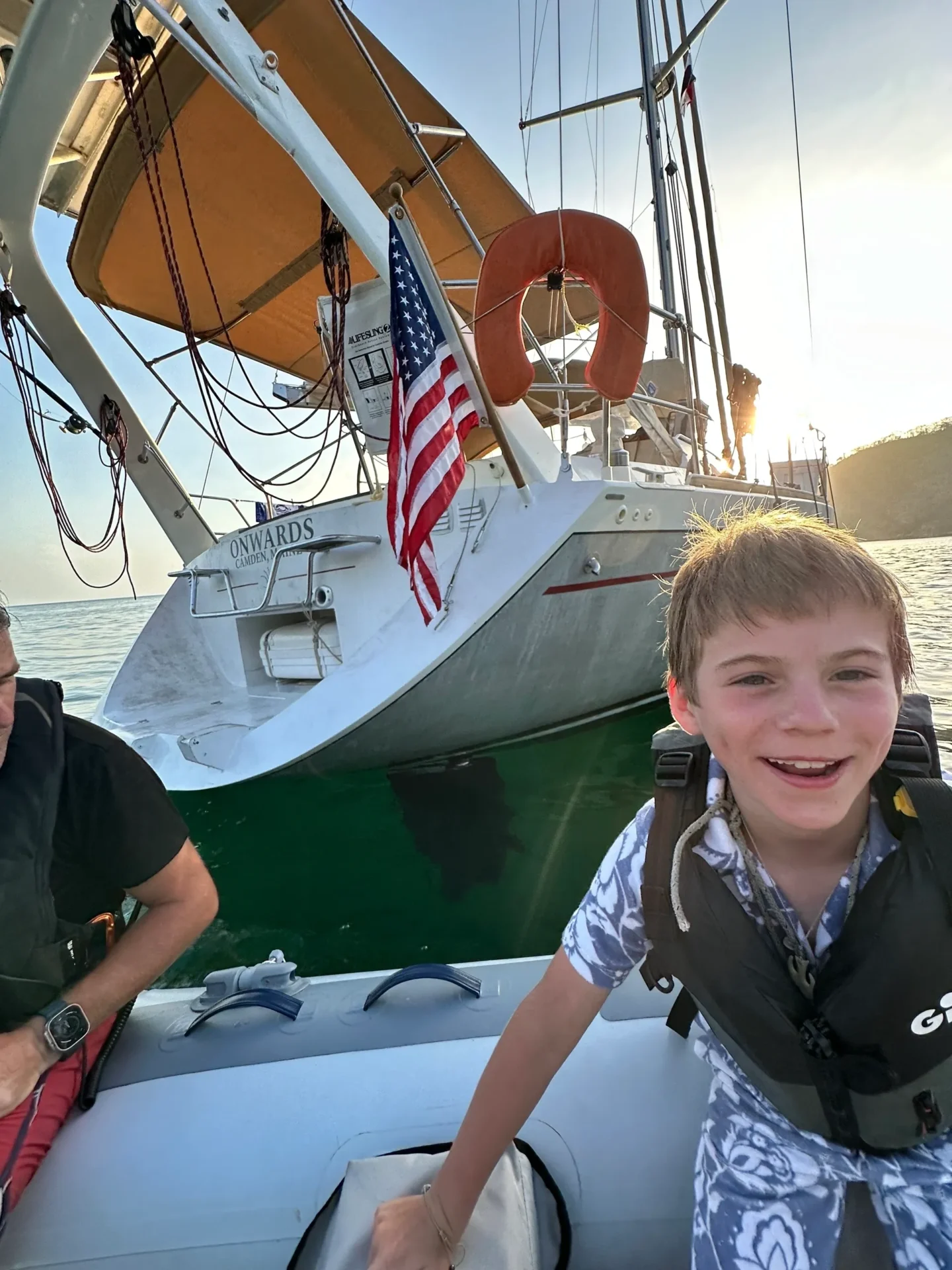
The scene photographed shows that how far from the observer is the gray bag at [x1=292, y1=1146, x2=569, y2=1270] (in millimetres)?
822

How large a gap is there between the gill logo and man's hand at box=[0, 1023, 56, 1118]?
50.5 inches

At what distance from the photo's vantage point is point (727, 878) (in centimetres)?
85

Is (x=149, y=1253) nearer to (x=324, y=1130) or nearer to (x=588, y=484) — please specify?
(x=324, y=1130)

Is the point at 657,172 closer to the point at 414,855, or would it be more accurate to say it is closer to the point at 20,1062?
the point at 414,855

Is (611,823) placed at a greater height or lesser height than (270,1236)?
lesser

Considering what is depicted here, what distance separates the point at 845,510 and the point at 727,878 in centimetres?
10607

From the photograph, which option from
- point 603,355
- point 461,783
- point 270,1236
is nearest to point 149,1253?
point 270,1236

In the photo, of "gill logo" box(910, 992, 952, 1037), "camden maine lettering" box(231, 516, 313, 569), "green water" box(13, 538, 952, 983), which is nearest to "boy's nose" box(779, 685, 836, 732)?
"gill logo" box(910, 992, 952, 1037)

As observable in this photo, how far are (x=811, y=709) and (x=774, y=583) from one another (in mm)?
158

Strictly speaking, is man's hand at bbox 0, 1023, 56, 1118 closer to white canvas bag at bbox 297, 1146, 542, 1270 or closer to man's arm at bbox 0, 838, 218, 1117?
man's arm at bbox 0, 838, 218, 1117

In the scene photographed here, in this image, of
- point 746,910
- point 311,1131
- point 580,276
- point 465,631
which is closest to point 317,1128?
point 311,1131

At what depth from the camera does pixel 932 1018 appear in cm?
73

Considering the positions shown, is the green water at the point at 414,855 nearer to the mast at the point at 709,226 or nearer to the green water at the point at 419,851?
the green water at the point at 419,851

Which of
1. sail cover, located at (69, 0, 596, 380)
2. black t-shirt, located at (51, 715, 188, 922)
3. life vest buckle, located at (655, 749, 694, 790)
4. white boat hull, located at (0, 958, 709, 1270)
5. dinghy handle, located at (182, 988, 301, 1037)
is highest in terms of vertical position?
sail cover, located at (69, 0, 596, 380)
